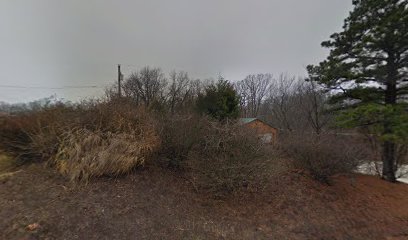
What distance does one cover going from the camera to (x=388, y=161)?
348 inches

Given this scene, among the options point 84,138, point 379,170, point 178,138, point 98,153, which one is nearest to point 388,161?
point 379,170

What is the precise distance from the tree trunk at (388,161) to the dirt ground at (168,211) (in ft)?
8.53

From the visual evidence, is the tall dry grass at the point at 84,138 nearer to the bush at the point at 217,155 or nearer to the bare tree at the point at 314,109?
the bush at the point at 217,155

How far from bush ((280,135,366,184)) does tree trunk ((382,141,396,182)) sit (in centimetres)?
209

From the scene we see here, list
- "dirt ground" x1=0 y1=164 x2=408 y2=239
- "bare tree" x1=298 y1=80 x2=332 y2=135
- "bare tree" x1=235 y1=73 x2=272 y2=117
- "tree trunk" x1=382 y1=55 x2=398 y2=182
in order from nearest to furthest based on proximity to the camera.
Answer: "dirt ground" x1=0 y1=164 x2=408 y2=239
"tree trunk" x1=382 y1=55 x2=398 y2=182
"bare tree" x1=298 y1=80 x2=332 y2=135
"bare tree" x1=235 y1=73 x2=272 y2=117

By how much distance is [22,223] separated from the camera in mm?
3836

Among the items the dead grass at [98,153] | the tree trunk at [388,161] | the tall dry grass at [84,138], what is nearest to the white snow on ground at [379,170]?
the tree trunk at [388,161]

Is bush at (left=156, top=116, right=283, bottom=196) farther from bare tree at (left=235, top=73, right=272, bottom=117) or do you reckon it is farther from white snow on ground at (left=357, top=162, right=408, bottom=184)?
bare tree at (left=235, top=73, right=272, bottom=117)

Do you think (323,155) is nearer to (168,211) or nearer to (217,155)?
(217,155)

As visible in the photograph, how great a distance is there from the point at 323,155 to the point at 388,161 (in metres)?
3.97

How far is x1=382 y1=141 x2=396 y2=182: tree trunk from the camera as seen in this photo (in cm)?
870

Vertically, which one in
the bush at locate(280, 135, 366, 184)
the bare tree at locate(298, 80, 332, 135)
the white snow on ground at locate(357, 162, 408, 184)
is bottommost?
the white snow on ground at locate(357, 162, 408, 184)

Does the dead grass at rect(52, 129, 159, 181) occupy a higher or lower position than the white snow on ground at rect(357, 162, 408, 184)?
higher

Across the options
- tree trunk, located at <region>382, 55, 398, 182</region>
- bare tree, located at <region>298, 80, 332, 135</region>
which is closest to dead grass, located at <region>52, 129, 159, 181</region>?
tree trunk, located at <region>382, 55, 398, 182</region>
